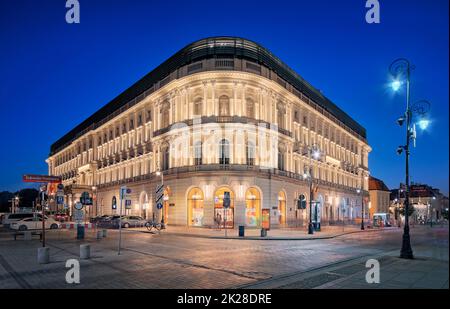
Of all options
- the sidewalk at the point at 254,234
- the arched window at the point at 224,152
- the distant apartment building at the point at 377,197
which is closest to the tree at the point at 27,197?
the distant apartment building at the point at 377,197

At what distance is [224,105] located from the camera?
44375 mm

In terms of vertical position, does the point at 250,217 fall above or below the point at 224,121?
below

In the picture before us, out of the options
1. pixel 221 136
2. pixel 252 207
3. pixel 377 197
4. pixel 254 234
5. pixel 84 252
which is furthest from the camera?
pixel 377 197

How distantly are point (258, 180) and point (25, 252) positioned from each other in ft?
94.3

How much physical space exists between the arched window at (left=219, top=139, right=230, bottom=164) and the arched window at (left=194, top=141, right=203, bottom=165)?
2.41 meters

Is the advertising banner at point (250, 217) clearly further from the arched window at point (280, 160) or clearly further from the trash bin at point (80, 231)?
the trash bin at point (80, 231)

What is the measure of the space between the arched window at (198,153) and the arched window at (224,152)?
2410 millimetres

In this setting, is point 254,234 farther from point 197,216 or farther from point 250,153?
point 250,153

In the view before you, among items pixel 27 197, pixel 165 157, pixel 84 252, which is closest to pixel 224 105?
pixel 165 157

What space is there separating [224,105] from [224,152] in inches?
218
